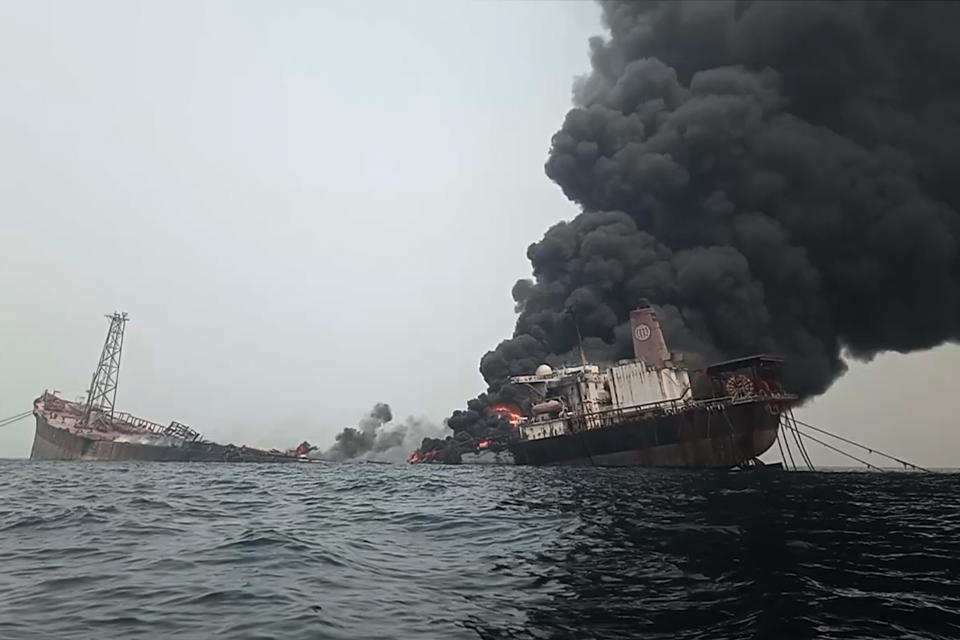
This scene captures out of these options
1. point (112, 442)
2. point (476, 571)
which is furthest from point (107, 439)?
point (476, 571)

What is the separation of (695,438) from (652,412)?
454 centimetres

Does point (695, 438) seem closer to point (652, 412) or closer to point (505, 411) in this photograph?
Answer: point (652, 412)

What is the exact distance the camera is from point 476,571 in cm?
1052

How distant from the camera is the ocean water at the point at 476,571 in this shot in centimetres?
732

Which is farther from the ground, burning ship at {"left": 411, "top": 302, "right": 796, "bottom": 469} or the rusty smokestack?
the rusty smokestack

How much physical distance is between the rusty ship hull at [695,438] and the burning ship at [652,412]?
0.08 metres

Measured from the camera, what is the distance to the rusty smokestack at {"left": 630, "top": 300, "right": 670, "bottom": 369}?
179 ft

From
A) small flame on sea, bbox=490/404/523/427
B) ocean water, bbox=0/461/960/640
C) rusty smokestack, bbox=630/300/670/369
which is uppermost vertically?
rusty smokestack, bbox=630/300/670/369

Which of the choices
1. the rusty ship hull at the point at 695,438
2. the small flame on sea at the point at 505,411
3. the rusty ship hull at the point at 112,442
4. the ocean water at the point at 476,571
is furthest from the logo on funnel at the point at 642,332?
the rusty ship hull at the point at 112,442

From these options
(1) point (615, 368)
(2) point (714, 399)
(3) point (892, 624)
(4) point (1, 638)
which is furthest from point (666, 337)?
(4) point (1, 638)

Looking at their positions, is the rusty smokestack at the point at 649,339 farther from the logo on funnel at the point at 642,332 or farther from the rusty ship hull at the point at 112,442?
the rusty ship hull at the point at 112,442

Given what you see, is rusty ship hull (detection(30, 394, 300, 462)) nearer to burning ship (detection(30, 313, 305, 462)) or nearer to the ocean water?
burning ship (detection(30, 313, 305, 462))

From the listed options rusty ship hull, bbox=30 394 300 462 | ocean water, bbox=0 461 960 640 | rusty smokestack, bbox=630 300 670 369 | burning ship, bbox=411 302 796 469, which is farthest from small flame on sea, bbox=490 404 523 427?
ocean water, bbox=0 461 960 640

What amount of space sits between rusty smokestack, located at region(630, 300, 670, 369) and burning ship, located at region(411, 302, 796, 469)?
0.10 meters
